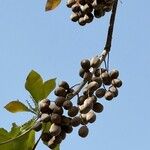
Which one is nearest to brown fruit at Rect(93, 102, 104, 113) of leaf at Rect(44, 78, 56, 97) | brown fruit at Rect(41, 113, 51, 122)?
brown fruit at Rect(41, 113, 51, 122)

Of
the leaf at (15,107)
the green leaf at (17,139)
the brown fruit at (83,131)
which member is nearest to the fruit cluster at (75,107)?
the brown fruit at (83,131)

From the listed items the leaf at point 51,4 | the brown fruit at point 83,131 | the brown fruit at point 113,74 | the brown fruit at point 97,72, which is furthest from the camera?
the leaf at point 51,4

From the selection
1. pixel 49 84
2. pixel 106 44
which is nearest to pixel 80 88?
pixel 106 44

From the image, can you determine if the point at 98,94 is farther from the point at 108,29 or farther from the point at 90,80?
the point at 108,29

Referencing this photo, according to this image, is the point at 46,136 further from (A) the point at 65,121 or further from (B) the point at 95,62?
(B) the point at 95,62

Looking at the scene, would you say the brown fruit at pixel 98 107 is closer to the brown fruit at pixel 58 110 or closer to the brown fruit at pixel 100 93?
the brown fruit at pixel 100 93

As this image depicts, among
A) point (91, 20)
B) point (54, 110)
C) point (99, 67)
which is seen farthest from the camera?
point (91, 20)

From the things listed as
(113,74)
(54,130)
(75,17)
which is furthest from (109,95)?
(75,17)
